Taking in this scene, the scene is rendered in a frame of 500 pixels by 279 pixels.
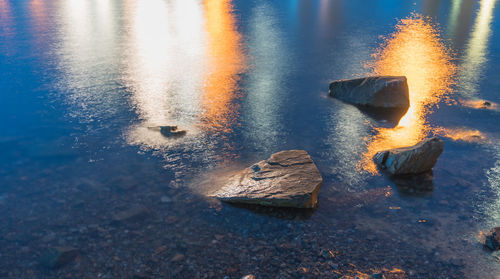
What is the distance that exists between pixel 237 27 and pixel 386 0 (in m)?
11.8

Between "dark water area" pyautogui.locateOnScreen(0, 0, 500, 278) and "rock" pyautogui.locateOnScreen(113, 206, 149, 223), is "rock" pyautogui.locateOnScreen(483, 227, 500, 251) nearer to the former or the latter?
"dark water area" pyautogui.locateOnScreen(0, 0, 500, 278)

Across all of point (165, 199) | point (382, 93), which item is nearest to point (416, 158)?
point (382, 93)

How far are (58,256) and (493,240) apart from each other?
385 centimetres

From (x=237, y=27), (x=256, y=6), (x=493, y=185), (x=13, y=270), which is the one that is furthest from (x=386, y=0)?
(x=13, y=270)

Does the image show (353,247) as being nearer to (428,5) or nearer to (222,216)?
(222,216)

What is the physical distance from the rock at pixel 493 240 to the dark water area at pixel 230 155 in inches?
3.8

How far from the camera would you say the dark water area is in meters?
3.57

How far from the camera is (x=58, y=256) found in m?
3.57

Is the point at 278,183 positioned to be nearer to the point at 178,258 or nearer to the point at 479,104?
the point at 178,258

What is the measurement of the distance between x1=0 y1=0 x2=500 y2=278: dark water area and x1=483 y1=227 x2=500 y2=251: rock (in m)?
0.10

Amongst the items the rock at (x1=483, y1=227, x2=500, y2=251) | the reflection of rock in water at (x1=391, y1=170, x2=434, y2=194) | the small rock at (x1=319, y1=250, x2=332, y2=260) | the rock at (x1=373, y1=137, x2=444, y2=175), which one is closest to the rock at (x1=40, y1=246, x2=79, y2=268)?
the small rock at (x1=319, y1=250, x2=332, y2=260)

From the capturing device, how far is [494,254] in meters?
3.50

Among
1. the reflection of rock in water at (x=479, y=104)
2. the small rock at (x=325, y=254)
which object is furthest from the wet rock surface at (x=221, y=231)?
the reflection of rock in water at (x=479, y=104)

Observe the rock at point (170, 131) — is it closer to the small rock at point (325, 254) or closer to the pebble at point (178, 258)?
the pebble at point (178, 258)
